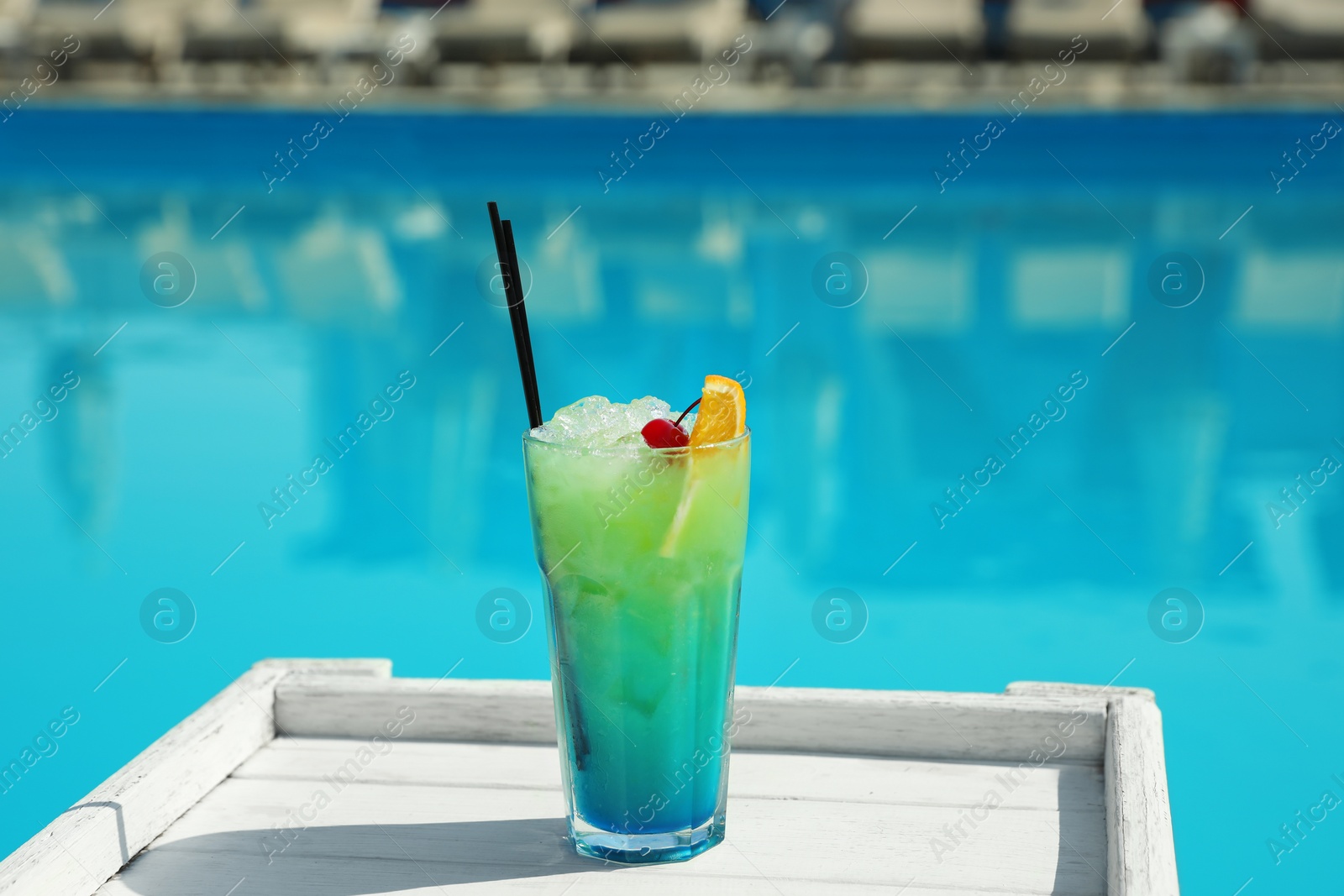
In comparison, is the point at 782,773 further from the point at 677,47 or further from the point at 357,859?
the point at 677,47

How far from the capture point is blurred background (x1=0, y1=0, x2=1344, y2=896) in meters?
2.94

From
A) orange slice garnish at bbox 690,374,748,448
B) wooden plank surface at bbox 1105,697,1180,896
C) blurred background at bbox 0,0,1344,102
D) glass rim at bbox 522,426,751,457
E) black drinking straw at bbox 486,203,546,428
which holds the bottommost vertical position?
wooden plank surface at bbox 1105,697,1180,896

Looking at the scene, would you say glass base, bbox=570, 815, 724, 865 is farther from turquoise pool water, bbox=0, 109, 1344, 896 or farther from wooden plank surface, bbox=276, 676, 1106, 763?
turquoise pool water, bbox=0, 109, 1344, 896

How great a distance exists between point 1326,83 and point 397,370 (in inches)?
366

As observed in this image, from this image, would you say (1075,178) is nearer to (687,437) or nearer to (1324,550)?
(1324,550)

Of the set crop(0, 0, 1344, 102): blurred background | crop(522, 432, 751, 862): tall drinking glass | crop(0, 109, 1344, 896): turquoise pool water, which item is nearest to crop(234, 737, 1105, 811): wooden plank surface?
crop(522, 432, 751, 862): tall drinking glass

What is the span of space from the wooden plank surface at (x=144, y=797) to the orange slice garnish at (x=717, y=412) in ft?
1.76

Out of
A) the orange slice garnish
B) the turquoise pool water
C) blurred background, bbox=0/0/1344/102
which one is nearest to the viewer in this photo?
the orange slice garnish

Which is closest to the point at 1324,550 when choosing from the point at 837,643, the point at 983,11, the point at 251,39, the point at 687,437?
the point at 837,643

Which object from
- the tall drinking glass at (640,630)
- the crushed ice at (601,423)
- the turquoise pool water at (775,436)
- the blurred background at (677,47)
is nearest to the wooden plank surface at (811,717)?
the tall drinking glass at (640,630)

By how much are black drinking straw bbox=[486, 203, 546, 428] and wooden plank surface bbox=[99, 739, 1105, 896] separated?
0.34m

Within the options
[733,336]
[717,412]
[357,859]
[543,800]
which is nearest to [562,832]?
[543,800]

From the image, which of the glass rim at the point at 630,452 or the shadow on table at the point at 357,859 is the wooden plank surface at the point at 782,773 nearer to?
the shadow on table at the point at 357,859

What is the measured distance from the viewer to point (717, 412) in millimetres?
1069
